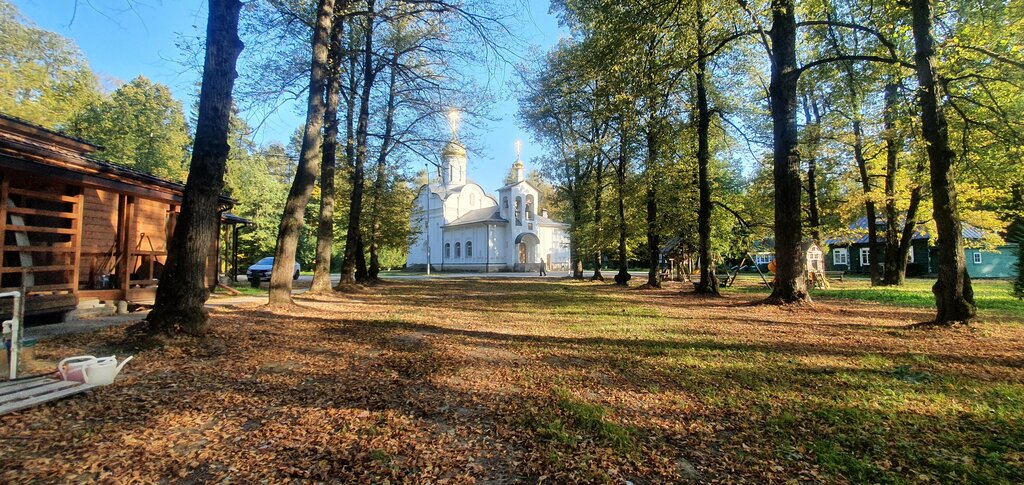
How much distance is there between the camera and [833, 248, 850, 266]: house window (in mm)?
38741

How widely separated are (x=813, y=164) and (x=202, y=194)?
868 inches

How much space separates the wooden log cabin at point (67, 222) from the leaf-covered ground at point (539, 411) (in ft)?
8.14

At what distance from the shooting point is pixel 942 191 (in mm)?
7367

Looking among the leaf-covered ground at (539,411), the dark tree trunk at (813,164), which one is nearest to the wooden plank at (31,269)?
the leaf-covered ground at (539,411)

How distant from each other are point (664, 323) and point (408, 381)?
19.5 feet

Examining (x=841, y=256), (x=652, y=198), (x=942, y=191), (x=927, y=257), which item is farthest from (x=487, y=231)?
(x=942, y=191)

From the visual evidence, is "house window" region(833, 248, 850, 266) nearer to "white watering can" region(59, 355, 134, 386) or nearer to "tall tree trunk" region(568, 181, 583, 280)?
"tall tree trunk" region(568, 181, 583, 280)

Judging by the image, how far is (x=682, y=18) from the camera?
10.2 m

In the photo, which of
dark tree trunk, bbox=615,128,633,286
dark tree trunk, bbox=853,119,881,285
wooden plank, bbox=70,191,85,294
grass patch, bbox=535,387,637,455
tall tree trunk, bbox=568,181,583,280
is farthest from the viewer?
tall tree trunk, bbox=568,181,583,280

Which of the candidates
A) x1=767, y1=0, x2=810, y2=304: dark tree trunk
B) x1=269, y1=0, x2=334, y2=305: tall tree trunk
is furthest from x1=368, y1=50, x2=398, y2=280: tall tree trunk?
x1=767, y1=0, x2=810, y2=304: dark tree trunk

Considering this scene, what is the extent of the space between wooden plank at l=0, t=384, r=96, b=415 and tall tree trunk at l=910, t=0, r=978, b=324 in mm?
11524

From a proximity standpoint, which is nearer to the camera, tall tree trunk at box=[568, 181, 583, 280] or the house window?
tall tree trunk at box=[568, 181, 583, 280]

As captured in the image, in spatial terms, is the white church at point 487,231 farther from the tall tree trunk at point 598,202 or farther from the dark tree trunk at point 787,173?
the dark tree trunk at point 787,173

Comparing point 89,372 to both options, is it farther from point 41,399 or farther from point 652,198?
point 652,198
